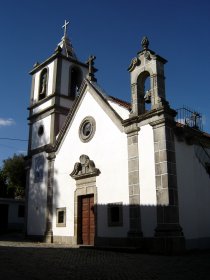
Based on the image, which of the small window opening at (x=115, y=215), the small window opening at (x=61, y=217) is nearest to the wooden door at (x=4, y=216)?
the small window opening at (x=61, y=217)

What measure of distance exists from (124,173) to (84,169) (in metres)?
2.64

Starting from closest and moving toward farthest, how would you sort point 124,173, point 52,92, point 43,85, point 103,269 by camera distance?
point 103,269, point 124,173, point 52,92, point 43,85

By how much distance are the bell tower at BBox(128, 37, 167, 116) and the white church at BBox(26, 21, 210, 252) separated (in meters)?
0.04

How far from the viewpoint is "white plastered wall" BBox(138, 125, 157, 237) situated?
11.9 meters

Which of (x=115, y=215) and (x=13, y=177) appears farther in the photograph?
(x=13, y=177)

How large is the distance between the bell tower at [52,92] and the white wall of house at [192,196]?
797cm

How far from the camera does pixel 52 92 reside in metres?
19.2

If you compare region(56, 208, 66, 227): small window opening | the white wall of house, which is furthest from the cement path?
region(56, 208, 66, 227): small window opening

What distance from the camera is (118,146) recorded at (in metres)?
13.9

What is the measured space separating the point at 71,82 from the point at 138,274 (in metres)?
15.5

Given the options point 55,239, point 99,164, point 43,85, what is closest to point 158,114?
point 99,164

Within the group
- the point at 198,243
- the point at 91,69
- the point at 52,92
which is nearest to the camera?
the point at 198,243

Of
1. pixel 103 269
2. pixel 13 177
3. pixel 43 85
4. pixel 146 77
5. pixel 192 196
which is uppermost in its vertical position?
pixel 43 85

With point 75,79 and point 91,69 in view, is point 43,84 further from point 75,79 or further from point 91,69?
point 91,69
